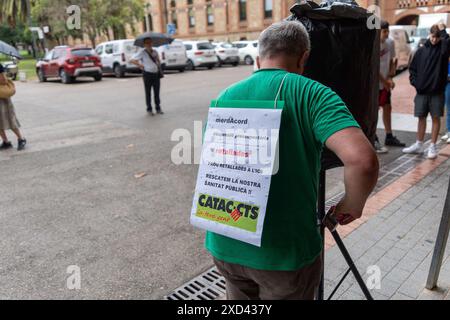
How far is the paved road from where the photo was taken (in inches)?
135

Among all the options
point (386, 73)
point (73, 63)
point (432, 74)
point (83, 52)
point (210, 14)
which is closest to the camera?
point (432, 74)

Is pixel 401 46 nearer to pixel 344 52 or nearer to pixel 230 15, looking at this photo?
pixel 344 52

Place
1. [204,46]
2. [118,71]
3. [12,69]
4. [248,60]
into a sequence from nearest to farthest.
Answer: [12,69] < [118,71] < [204,46] < [248,60]

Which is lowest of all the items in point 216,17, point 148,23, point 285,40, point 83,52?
point 285,40

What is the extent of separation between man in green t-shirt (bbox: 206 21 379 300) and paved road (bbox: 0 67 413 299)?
5.35 feet

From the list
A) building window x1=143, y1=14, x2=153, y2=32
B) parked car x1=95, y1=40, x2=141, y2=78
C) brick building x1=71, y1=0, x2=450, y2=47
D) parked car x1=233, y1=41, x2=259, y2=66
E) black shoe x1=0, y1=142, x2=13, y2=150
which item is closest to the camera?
black shoe x1=0, y1=142, x2=13, y2=150

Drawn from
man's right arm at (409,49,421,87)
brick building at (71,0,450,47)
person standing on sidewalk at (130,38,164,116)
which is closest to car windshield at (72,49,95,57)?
person standing on sidewalk at (130,38,164,116)

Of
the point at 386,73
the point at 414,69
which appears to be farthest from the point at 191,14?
the point at 414,69

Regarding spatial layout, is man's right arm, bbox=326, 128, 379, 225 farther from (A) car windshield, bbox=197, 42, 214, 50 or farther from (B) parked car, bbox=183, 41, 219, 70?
(A) car windshield, bbox=197, 42, 214, 50

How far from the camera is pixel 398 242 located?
3756 mm

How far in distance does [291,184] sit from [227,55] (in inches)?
997

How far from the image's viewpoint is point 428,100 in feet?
19.5

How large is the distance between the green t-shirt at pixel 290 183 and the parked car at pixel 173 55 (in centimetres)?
2118

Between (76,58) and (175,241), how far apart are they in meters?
17.1
